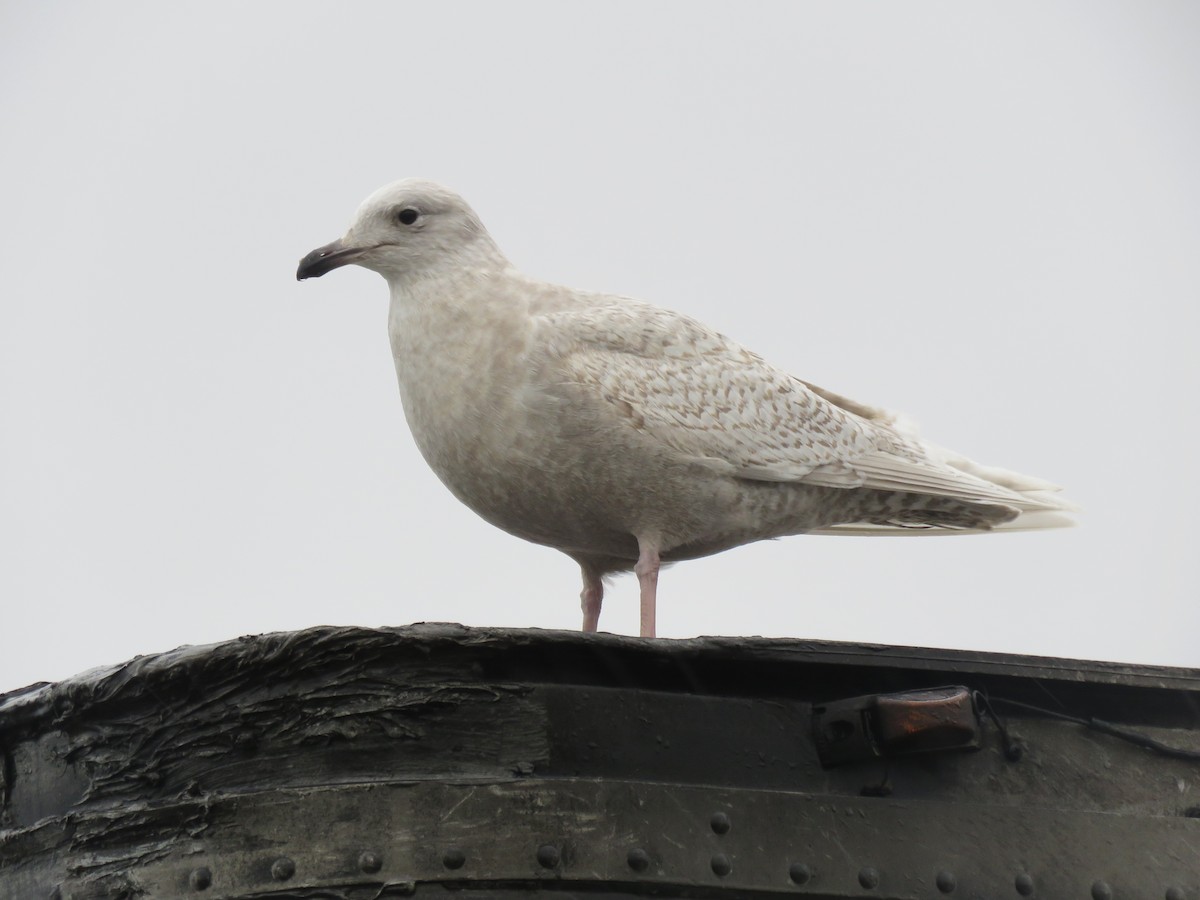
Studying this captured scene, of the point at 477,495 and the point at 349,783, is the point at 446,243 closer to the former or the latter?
the point at 477,495

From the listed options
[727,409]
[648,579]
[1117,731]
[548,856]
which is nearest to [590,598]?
[648,579]

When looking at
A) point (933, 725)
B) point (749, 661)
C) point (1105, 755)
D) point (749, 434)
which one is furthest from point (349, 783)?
point (749, 434)

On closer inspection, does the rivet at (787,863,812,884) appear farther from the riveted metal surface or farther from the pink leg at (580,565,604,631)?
the pink leg at (580,565,604,631)

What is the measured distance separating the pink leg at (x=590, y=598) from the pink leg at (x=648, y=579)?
758mm

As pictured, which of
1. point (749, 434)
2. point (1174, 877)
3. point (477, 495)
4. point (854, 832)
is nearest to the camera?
point (854, 832)

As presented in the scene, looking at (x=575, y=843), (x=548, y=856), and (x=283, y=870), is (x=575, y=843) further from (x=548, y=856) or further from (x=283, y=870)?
(x=283, y=870)

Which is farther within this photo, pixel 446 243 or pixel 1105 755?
pixel 446 243

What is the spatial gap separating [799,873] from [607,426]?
7.88 ft

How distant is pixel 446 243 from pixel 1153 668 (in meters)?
3.64

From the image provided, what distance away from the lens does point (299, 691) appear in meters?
4.63

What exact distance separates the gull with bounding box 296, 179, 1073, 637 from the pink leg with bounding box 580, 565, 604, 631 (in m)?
0.01

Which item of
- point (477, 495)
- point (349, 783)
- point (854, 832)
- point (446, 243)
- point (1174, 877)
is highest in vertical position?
point (446, 243)

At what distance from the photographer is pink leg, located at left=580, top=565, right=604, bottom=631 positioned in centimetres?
741

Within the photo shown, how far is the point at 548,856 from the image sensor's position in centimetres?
446
